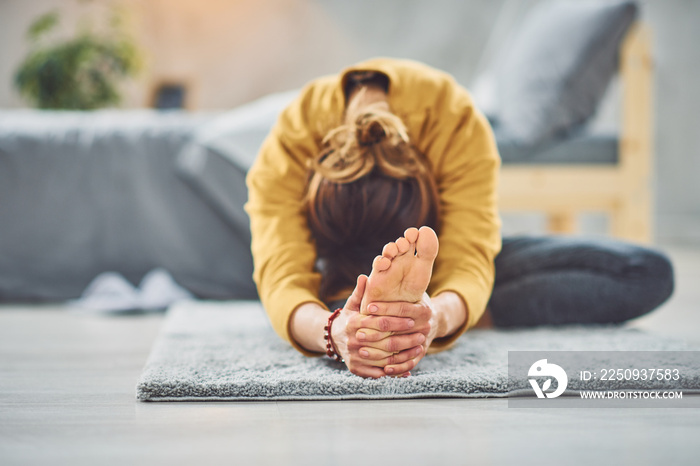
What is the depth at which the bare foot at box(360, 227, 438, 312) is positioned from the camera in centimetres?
65

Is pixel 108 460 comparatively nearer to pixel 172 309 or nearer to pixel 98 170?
pixel 172 309

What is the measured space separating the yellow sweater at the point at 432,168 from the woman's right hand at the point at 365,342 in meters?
0.14

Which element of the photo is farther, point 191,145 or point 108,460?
point 191,145

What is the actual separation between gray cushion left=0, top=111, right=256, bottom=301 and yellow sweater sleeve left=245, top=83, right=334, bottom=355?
505mm

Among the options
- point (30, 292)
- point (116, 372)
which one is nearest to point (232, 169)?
point (30, 292)

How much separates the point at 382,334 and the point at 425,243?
0.11m

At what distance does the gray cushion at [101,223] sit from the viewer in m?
1.43

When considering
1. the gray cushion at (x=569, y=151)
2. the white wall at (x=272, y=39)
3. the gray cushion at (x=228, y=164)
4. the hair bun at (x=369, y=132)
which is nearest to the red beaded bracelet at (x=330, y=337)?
the hair bun at (x=369, y=132)

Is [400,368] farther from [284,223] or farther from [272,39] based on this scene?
[272,39]

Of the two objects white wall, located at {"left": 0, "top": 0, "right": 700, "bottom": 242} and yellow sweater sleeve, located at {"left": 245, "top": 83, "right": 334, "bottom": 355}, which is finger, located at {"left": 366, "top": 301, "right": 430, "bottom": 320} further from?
white wall, located at {"left": 0, "top": 0, "right": 700, "bottom": 242}

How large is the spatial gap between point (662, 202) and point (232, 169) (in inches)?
100.0

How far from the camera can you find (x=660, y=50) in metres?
3.13

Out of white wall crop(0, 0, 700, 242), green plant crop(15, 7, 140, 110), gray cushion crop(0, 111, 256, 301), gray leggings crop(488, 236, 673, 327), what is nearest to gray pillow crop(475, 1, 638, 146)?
gray leggings crop(488, 236, 673, 327)

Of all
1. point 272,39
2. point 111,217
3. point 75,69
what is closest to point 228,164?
point 111,217
